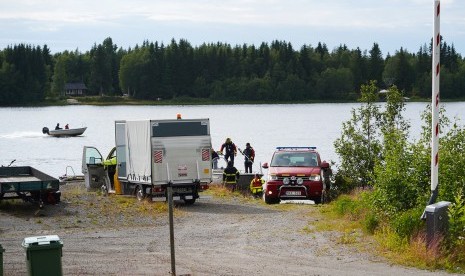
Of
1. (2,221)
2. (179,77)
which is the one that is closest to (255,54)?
(179,77)

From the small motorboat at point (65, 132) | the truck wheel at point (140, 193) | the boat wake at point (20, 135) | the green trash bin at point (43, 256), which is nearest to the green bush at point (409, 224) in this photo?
the green trash bin at point (43, 256)

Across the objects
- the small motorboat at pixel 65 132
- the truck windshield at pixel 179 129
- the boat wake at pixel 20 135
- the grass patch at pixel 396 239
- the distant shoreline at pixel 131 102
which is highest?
the truck windshield at pixel 179 129

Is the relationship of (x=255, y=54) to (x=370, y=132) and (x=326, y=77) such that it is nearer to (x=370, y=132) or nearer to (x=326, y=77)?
(x=326, y=77)

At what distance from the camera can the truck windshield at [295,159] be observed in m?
27.2

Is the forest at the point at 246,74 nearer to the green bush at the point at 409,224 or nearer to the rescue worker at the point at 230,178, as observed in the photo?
the rescue worker at the point at 230,178

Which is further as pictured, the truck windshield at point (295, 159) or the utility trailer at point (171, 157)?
the truck windshield at point (295, 159)

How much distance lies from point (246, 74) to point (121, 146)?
155 m

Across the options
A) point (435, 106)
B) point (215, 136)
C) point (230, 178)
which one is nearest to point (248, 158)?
point (230, 178)

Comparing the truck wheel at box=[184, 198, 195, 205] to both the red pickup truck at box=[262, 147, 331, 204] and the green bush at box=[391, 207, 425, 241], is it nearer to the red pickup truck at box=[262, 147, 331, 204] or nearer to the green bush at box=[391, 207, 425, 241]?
the red pickup truck at box=[262, 147, 331, 204]

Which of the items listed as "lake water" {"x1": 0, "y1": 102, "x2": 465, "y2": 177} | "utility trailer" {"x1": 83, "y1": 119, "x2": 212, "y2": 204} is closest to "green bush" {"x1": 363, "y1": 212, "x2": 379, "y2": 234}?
"utility trailer" {"x1": 83, "y1": 119, "x2": 212, "y2": 204}

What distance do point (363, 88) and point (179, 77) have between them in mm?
148824

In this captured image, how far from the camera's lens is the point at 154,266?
1445 cm

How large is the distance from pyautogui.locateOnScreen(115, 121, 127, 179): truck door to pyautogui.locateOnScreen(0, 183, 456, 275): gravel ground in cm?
173

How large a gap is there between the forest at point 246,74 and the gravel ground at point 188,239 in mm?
145421
